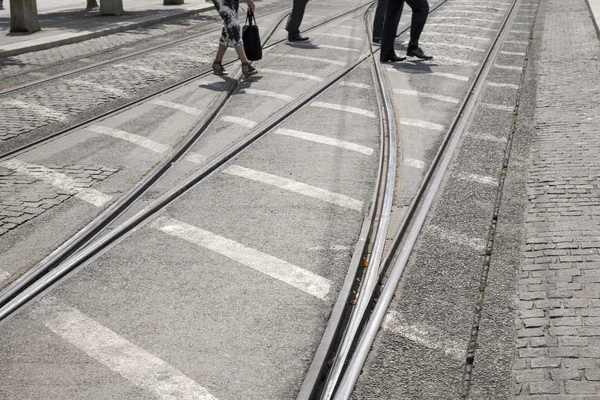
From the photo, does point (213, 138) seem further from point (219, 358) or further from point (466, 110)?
point (219, 358)

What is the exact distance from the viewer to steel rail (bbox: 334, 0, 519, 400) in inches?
169

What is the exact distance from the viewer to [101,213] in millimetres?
6516

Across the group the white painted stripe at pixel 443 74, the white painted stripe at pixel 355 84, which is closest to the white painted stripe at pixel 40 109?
the white painted stripe at pixel 355 84

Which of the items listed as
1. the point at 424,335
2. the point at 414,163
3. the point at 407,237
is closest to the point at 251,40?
the point at 414,163

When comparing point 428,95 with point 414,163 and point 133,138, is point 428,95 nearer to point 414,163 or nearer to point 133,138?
point 414,163

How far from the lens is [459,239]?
6.00 meters

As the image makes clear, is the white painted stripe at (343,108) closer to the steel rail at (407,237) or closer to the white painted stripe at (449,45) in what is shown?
the steel rail at (407,237)

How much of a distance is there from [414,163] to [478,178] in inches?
27.6

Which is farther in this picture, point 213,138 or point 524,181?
point 213,138

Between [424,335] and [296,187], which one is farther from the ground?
[424,335]

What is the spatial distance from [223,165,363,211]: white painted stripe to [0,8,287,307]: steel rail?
2.12ft

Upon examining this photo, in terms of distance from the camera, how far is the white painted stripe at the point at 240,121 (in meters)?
9.32

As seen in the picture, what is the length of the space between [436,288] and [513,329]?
65 centimetres

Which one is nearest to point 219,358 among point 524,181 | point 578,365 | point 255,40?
point 578,365
